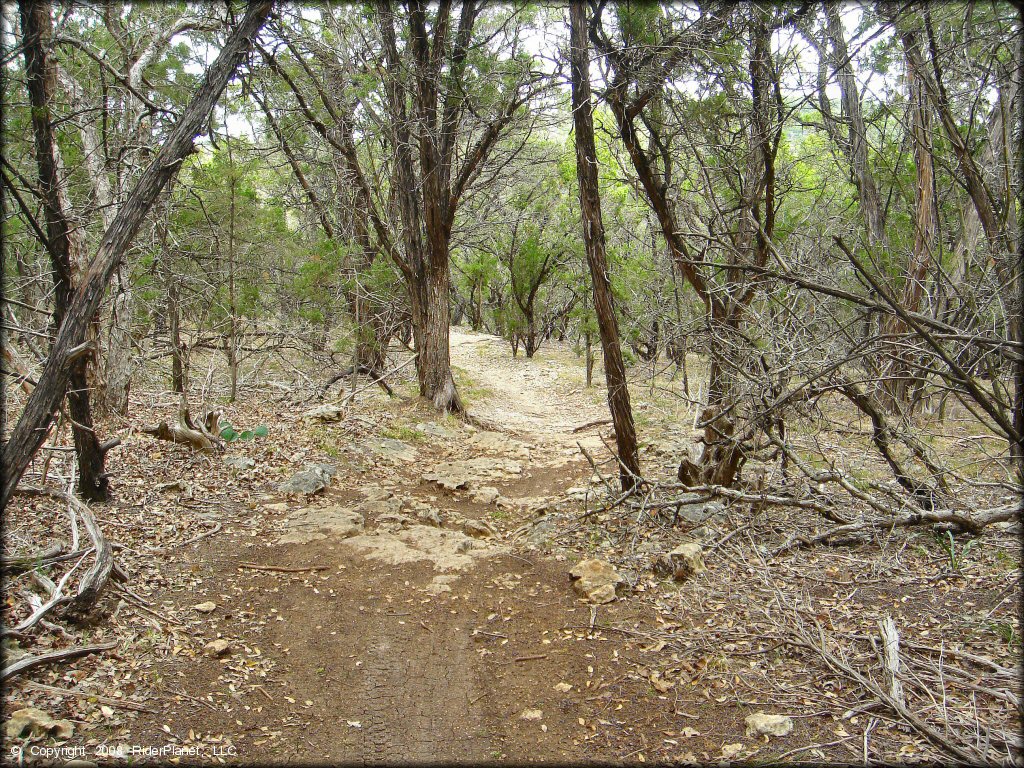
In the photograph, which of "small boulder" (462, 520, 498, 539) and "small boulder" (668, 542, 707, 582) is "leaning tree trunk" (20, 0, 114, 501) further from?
"small boulder" (668, 542, 707, 582)

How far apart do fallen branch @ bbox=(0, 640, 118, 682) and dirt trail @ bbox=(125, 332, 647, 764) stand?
0.42 meters

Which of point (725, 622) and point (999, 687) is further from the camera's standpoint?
point (725, 622)

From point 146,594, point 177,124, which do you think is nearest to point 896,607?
point 146,594


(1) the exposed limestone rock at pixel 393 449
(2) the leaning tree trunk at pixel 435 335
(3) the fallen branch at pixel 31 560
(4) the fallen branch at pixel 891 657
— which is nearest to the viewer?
(4) the fallen branch at pixel 891 657

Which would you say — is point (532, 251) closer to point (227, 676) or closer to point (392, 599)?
point (392, 599)

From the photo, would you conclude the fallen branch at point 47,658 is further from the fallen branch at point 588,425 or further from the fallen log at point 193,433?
the fallen branch at point 588,425

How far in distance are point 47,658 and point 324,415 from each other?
6.47m

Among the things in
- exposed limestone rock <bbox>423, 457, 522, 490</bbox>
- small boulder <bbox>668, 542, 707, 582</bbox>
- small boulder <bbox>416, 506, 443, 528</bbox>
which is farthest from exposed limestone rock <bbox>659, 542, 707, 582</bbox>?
exposed limestone rock <bbox>423, 457, 522, 490</bbox>

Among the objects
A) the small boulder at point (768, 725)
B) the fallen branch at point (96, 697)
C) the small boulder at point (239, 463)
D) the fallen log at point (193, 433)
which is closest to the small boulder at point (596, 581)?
the small boulder at point (768, 725)

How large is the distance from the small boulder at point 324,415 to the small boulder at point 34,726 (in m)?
6.74

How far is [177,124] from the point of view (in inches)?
149

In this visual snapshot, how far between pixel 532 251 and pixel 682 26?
1230cm

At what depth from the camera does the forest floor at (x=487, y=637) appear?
300 centimetres

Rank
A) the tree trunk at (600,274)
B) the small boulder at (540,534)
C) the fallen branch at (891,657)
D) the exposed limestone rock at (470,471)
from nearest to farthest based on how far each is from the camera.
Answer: the fallen branch at (891,657)
the small boulder at (540,534)
the tree trunk at (600,274)
the exposed limestone rock at (470,471)
